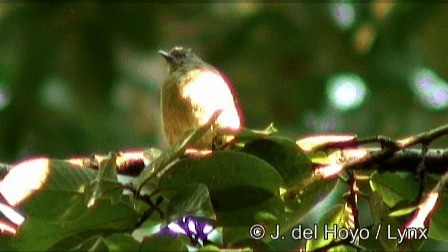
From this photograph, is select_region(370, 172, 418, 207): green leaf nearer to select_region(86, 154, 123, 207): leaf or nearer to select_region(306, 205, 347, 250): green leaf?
select_region(306, 205, 347, 250): green leaf

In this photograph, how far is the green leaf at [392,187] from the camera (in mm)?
2209

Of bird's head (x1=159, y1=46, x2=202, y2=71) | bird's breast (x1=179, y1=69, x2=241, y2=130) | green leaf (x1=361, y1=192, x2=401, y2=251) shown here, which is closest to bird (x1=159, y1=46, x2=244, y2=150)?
bird's breast (x1=179, y1=69, x2=241, y2=130)

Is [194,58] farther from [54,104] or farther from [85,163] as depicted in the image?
[54,104]

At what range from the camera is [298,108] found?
9.30 meters

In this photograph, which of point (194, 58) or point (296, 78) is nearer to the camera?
point (194, 58)

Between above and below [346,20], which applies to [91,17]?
below

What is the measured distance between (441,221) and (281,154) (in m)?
0.40

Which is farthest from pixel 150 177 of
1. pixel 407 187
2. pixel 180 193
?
pixel 407 187

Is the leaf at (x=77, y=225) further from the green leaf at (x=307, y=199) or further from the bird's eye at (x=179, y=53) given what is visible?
the bird's eye at (x=179, y=53)

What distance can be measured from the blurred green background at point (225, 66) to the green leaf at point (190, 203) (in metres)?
6.14

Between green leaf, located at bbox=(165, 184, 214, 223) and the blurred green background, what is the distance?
242 inches

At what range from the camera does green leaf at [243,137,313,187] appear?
79.0 inches

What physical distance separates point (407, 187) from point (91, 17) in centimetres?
659

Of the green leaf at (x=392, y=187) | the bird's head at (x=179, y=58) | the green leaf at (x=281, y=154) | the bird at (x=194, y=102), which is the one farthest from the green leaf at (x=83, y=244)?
the bird's head at (x=179, y=58)
